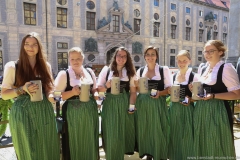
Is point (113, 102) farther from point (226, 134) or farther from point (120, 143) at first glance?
point (226, 134)

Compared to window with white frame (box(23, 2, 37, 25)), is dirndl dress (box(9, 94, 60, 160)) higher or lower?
lower

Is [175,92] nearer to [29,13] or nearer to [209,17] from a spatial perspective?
[29,13]

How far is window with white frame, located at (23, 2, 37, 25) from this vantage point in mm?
15383

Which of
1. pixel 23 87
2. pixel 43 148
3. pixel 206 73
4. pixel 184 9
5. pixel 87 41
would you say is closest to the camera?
pixel 23 87

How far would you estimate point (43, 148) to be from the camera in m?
2.24

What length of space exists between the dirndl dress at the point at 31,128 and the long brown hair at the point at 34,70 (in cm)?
15

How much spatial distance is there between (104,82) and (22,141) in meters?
1.18

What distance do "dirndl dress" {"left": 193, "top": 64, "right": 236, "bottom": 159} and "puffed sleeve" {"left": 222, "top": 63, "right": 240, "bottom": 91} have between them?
41 mm

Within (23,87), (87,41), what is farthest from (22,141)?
(87,41)

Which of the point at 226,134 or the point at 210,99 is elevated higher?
the point at 210,99

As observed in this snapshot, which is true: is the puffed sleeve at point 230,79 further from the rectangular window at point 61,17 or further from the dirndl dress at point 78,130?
the rectangular window at point 61,17

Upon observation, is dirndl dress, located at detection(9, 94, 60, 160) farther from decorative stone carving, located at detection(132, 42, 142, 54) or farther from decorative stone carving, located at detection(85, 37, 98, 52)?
decorative stone carving, located at detection(132, 42, 142, 54)

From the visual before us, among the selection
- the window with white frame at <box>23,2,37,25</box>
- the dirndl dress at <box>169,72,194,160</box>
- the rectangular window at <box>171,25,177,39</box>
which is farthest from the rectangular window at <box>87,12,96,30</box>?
the dirndl dress at <box>169,72,194,160</box>

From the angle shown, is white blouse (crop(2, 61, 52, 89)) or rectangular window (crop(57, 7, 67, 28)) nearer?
white blouse (crop(2, 61, 52, 89))
